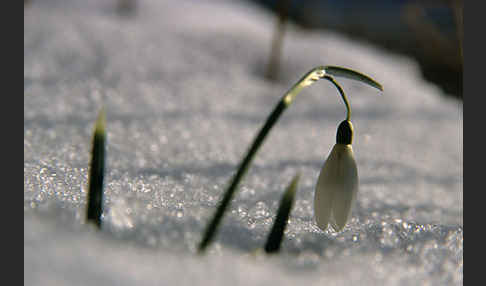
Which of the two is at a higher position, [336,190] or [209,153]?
[336,190]

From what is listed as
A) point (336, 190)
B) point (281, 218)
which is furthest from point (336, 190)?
point (281, 218)

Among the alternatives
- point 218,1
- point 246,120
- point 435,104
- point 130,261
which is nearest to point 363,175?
point 246,120

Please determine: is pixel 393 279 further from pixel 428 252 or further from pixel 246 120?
pixel 246 120

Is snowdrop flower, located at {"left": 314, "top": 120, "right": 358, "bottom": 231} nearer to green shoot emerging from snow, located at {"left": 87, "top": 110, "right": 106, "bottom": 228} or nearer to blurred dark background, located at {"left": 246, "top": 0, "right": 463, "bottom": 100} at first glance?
green shoot emerging from snow, located at {"left": 87, "top": 110, "right": 106, "bottom": 228}

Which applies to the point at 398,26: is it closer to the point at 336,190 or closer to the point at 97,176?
the point at 336,190

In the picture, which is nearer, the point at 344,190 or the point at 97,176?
the point at 97,176

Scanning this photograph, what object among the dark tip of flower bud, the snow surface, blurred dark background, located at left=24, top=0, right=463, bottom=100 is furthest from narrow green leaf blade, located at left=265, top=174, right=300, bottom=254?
blurred dark background, located at left=24, top=0, right=463, bottom=100
